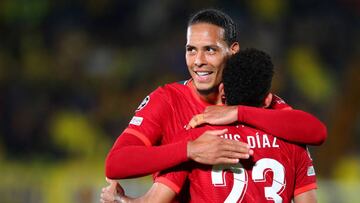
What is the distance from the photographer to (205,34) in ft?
14.6

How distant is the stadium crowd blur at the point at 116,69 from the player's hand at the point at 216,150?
494cm

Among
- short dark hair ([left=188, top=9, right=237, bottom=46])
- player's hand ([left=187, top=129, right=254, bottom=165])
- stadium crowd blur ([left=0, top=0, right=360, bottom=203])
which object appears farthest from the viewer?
stadium crowd blur ([left=0, top=0, right=360, bottom=203])

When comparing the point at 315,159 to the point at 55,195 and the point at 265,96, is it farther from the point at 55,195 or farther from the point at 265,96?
the point at 265,96

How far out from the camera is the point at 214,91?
15.0 ft

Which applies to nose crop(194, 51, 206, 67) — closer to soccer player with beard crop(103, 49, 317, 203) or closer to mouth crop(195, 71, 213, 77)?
mouth crop(195, 71, 213, 77)

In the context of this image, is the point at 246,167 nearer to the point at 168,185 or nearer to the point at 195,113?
the point at 168,185

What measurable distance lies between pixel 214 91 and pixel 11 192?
455 centimetres

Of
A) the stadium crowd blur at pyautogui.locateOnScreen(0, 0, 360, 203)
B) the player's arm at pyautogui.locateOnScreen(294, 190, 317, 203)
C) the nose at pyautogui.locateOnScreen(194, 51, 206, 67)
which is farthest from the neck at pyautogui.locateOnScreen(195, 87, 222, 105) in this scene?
the stadium crowd blur at pyautogui.locateOnScreen(0, 0, 360, 203)

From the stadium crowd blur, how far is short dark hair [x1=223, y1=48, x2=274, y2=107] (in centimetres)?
498

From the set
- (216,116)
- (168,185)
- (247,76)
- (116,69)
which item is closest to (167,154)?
(168,185)

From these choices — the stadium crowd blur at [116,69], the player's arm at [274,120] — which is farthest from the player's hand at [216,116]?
the stadium crowd blur at [116,69]

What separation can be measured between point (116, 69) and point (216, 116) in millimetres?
7319

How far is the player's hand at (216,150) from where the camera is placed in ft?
12.8

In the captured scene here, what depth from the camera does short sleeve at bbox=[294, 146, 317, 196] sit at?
4.16 meters
